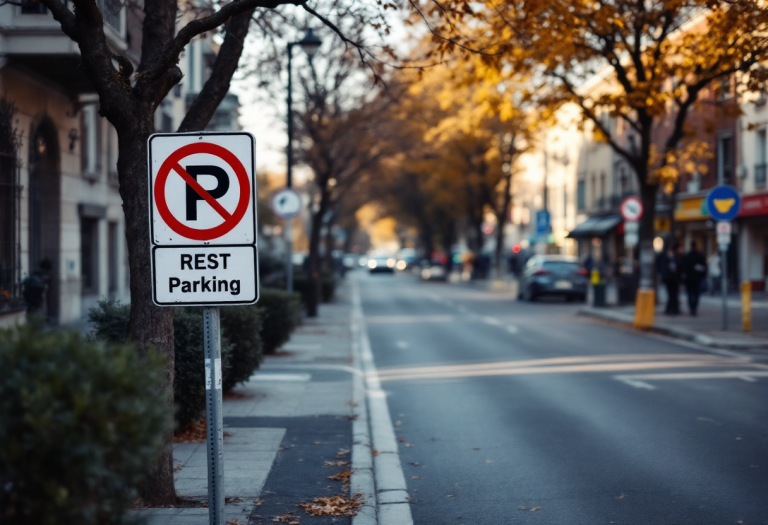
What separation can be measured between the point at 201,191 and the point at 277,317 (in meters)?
10.8

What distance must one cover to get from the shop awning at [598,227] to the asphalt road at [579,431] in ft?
115

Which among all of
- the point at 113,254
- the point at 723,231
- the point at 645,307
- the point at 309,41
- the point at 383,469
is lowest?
the point at 383,469

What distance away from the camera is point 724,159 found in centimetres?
3950

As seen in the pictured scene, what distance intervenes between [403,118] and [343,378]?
64.0ft

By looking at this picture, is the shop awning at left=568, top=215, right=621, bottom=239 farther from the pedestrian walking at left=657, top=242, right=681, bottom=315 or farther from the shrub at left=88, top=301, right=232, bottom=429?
the shrub at left=88, top=301, right=232, bottom=429

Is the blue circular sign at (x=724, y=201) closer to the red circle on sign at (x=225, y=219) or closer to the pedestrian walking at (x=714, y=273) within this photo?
the red circle on sign at (x=225, y=219)

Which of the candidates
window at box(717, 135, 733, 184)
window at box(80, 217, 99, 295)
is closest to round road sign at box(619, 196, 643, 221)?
window at box(80, 217, 99, 295)

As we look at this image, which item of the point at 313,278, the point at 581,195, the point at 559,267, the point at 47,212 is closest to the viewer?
the point at 47,212

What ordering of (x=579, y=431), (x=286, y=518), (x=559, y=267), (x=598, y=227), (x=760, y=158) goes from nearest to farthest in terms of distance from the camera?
(x=286, y=518) < (x=579, y=431) < (x=559, y=267) < (x=760, y=158) < (x=598, y=227)

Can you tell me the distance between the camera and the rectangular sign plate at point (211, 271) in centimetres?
490

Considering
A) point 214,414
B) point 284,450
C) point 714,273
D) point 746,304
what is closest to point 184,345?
point 284,450

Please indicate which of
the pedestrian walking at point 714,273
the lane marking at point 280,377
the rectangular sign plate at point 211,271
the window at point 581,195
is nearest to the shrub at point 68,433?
the rectangular sign plate at point 211,271

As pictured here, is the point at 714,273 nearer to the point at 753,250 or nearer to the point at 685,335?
the point at 753,250

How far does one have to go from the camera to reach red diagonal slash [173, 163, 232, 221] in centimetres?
491
